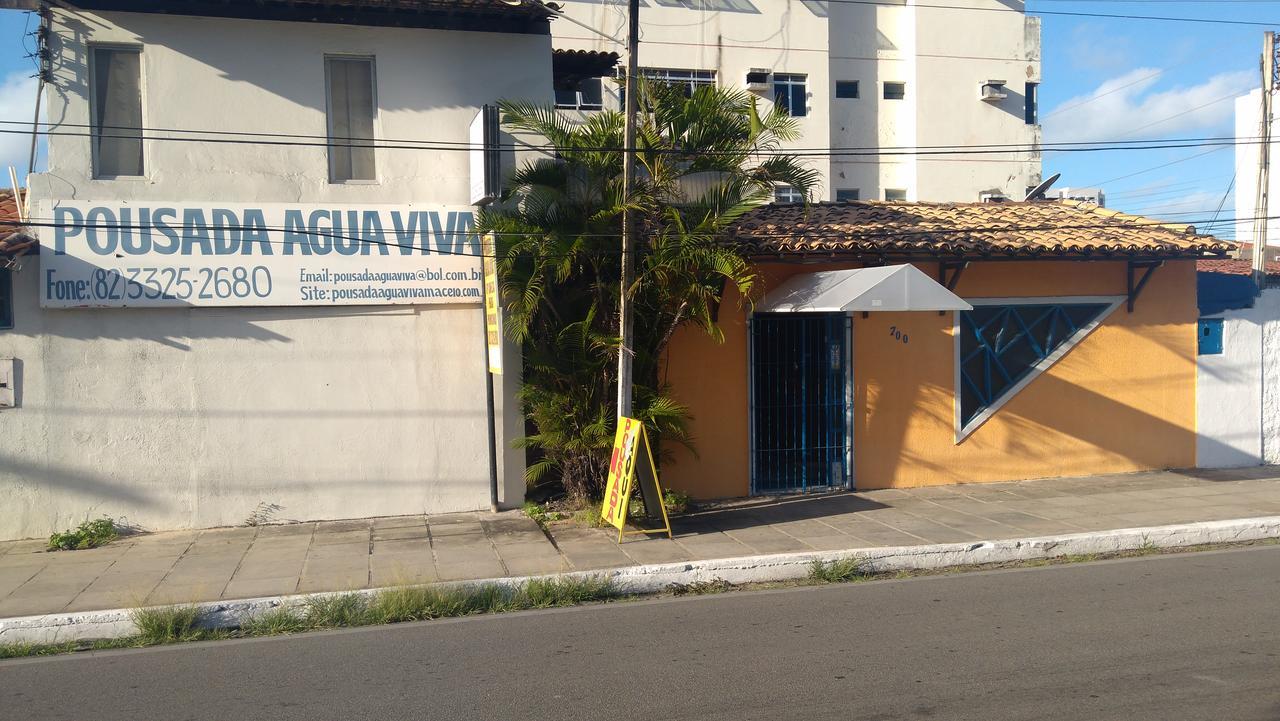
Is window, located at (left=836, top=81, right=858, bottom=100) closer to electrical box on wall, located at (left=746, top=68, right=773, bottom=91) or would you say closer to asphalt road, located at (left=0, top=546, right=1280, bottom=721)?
electrical box on wall, located at (left=746, top=68, right=773, bottom=91)

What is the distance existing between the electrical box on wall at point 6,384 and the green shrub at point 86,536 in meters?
1.42

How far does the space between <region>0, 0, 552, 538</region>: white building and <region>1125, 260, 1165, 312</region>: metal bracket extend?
789 cm

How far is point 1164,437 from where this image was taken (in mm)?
13508

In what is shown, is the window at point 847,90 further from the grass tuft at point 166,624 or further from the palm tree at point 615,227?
the grass tuft at point 166,624

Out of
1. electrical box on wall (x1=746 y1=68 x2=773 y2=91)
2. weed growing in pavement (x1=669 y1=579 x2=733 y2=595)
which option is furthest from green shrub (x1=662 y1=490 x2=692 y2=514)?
electrical box on wall (x1=746 y1=68 x2=773 y2=91)

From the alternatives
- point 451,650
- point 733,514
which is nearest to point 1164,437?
point 733,514

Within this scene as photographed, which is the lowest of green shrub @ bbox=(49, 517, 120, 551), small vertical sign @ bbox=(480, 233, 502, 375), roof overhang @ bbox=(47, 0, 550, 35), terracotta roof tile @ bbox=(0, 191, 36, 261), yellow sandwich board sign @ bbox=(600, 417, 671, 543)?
green shrub @ bbox=(49, 517, 120, 551)

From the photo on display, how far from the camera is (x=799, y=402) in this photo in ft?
40.0

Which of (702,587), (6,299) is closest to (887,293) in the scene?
(702,587)

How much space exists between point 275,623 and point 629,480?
341cm

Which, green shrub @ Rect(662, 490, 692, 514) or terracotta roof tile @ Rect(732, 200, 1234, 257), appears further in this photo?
terracotta roof tile @ Rect(732, 200, 1234, 257)

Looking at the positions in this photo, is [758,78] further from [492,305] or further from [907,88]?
[492,305]

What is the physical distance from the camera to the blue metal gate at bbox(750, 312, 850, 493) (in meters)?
12.0

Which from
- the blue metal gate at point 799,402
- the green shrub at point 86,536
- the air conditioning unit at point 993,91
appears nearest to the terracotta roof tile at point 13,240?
the green shrub at point 86,536
